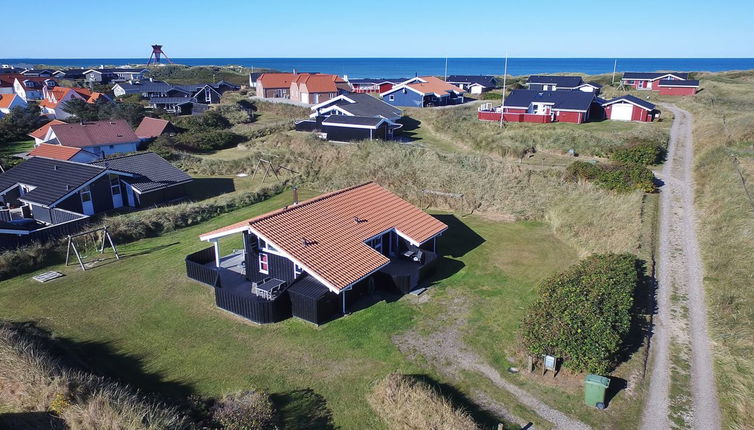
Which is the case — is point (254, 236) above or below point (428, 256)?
above

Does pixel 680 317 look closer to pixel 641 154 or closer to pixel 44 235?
pixel 641 154

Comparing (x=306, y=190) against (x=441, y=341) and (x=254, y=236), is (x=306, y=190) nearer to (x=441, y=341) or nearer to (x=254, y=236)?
(x=254, y=236)

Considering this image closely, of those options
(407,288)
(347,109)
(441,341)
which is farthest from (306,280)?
(347,109)

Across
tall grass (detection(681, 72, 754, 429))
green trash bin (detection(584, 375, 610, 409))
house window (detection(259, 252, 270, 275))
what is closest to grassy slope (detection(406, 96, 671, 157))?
tall grass (detection(681, 72, 754, 429))

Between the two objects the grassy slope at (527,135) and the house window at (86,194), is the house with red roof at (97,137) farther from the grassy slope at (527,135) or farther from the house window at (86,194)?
the grassy slope at (527,135)

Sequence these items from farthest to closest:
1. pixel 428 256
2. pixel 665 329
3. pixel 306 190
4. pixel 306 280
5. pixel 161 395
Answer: pixel 306 190 → pixel 428 256 → pixel 306 280 → pixel 665 329 → pixel 161 395

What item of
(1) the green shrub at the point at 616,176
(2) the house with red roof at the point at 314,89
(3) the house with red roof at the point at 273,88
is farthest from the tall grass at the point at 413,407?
(3) the house with red roof at the point at 273,88
